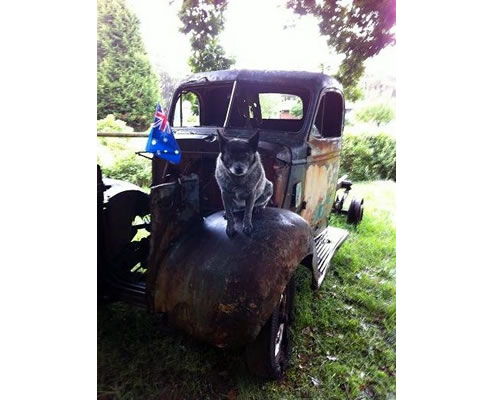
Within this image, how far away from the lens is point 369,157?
5.36 feet

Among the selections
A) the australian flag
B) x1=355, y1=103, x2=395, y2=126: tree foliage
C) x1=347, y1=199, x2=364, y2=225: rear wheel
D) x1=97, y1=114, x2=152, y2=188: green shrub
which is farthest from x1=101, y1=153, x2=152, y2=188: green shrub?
x1=347, y1=199, x2=364, y2=225: rear wheel

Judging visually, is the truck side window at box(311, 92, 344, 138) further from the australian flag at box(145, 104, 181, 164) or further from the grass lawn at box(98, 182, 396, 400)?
the australian flag at box(145, 104, 181, 164)

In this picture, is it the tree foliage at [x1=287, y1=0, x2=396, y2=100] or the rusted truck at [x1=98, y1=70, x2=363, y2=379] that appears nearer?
the rusted truck at [x1=98, y1=70, x2=363, y2=379]

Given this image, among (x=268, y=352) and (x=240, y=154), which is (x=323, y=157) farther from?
(x=268, y=352)

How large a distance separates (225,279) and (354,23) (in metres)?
1.23

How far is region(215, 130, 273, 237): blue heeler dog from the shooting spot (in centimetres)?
122

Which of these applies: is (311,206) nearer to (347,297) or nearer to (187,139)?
(347,297)

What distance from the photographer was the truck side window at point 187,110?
73.6 inches

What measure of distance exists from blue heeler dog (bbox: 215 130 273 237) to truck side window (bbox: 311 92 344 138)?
72 cm

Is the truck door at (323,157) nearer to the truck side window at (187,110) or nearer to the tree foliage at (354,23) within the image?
the tree foliage at (354,23)

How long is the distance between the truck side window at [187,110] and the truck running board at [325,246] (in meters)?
1.13

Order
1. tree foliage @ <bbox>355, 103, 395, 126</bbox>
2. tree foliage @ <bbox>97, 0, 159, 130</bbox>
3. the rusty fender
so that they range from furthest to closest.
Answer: tree foliage @ <bbox>355, 103, 395, 126</bbox>, tree foliage @ <bbox>97, 0, 159, 130</bbox>, the rusty fender

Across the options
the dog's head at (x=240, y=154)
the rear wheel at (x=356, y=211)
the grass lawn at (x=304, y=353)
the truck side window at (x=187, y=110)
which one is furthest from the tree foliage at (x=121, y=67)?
the rear wheel at (x=356, y=211)
